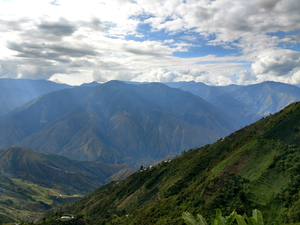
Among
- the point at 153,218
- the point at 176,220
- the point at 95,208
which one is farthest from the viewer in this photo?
the point at 95,208

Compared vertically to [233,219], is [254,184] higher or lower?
lower

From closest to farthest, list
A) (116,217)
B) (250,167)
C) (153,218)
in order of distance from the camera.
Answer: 1. (250,167)
2. (153,218)
3. (116,217)

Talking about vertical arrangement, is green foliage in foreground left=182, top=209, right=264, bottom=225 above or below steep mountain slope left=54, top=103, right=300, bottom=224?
above

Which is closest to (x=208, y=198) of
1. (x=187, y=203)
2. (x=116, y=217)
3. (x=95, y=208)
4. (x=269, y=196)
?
(x=187, y=203)

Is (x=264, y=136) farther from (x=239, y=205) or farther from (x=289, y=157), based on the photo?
(x=239, y=205)

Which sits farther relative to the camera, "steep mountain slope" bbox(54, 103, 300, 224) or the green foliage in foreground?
"steep mountain slope" bbox(54, 103, 300, 224)

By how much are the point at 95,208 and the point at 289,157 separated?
359ft

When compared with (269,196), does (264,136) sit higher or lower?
higher

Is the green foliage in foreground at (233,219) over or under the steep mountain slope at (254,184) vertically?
over

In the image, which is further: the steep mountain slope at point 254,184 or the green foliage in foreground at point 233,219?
the steep mountain slope at point 254,184

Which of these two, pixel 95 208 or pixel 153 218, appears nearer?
pixel 153 218

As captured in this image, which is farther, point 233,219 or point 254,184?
point 254,184

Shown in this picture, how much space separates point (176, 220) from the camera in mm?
54219

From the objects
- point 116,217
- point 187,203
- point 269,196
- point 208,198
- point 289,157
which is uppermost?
point 289,157
